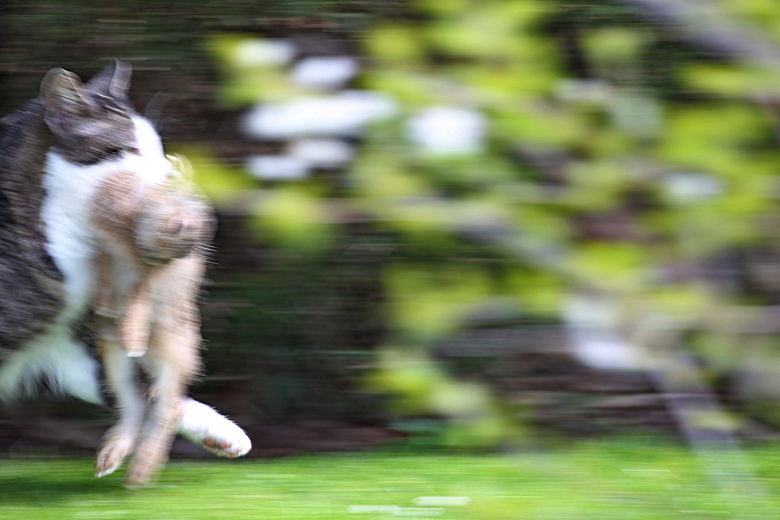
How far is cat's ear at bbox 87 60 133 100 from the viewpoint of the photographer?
256cm

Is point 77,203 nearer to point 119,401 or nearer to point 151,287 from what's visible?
point 151,287

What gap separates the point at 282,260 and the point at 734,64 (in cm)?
292

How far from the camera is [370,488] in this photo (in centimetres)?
311


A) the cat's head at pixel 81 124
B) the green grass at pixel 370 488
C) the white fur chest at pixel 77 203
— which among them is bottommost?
the green grass at pixel 370 488

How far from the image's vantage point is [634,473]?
3121mm

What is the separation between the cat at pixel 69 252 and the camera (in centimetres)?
241

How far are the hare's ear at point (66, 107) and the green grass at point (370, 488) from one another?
112cm

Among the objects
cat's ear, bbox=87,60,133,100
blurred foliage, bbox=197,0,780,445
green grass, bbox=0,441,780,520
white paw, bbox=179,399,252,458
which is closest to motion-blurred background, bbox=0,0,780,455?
blurred foliage, bbox=197,0,780,445

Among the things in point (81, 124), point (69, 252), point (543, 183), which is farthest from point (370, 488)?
point (543, 183)

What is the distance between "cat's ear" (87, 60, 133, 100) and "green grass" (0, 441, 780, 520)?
1.19 metres

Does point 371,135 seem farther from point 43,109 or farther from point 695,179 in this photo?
point 43,109

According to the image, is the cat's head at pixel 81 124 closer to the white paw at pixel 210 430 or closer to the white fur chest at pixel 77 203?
the white fur chest at pixel 77 203

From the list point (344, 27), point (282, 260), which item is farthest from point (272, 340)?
point (344, 27)

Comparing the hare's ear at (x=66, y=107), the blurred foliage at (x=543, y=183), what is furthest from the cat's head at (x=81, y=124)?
the blurred foliage at (x=543, y=183)
